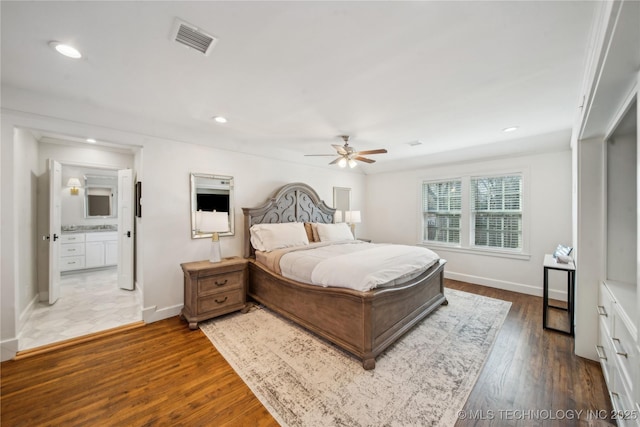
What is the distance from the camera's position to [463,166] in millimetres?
→ 4613

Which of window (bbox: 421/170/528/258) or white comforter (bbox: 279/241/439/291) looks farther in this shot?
window (bbox: 421/170/528/258)

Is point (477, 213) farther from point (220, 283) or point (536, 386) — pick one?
point (220, 283)

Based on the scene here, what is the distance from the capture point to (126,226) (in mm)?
3988

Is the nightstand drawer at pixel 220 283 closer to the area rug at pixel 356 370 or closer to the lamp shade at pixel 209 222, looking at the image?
the area rug at pixel 356 370

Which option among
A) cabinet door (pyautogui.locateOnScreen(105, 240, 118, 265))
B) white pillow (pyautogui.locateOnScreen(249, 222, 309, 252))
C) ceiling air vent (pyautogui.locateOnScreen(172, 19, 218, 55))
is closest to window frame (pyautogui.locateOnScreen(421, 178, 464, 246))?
white pillow (pyautogui.locateOnScreen(249, 222, 309, 252))

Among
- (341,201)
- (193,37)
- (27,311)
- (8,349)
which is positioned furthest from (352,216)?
(27,311)

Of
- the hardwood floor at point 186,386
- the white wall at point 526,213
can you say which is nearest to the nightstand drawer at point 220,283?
the hardwood floor at point 186,386

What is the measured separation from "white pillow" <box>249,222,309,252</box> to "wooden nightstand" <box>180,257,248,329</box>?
1.43 feet

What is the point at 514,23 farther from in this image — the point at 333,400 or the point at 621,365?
the point at 333,400

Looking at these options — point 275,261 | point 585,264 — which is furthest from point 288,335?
point 585,264

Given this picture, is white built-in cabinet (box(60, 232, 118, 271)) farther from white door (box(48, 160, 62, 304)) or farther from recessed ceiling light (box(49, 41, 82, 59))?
recessed ceiling light (box(49, 41, 82, 59))

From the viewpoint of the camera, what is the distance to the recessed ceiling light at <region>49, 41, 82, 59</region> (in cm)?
158

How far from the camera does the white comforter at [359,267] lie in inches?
88.7

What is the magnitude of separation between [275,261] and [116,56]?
2418 millimetres
